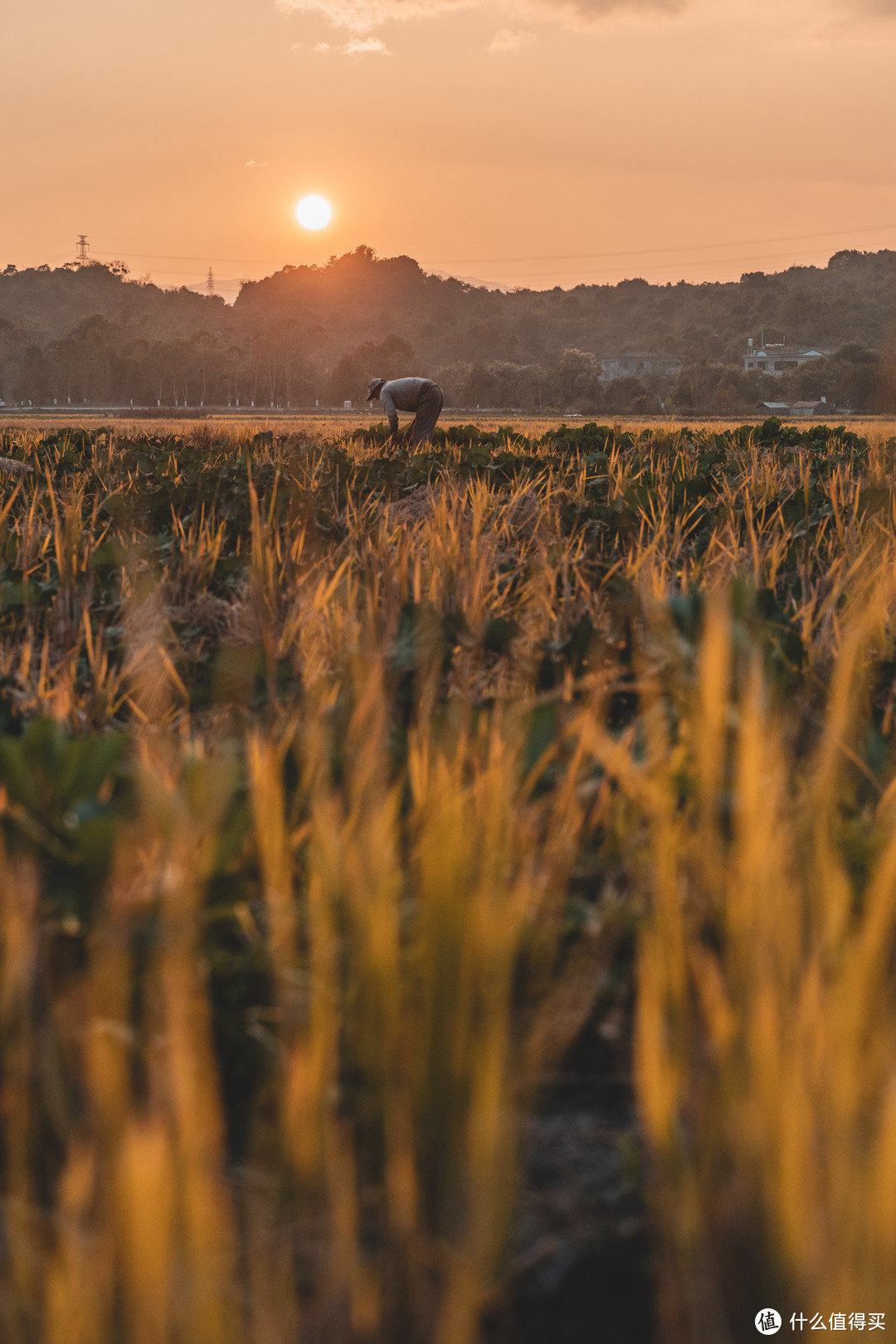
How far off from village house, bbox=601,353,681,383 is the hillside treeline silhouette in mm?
3213

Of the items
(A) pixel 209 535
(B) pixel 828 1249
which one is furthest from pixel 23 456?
(B) pixel 828 1249

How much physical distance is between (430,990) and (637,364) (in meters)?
128

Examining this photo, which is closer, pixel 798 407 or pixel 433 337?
pixel 798 407

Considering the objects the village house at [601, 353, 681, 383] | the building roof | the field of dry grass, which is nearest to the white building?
the building roof

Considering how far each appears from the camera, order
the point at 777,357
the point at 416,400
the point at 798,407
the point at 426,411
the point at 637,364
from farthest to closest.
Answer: the point at 637,364 < the point at 777,357 < the point at 798,407 < the point at 416,400 < the point at 426,411

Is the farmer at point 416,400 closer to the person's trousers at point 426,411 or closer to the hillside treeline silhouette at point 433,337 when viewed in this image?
the person's trousers at point 426,411

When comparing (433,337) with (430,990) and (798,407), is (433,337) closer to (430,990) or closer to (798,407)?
(798,407)

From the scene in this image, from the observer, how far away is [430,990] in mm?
1051

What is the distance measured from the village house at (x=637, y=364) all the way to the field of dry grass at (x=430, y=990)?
116 m

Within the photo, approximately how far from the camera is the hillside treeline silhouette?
7750 cm

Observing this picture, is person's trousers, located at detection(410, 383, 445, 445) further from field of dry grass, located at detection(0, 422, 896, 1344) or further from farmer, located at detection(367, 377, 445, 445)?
field of dry grass, located at detection(0, 422, 896, 1344)

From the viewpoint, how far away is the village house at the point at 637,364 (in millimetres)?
115625

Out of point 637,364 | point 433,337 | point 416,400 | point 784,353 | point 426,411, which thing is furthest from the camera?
point 433,337

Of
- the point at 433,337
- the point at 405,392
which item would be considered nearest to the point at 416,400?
the point at 405,392
